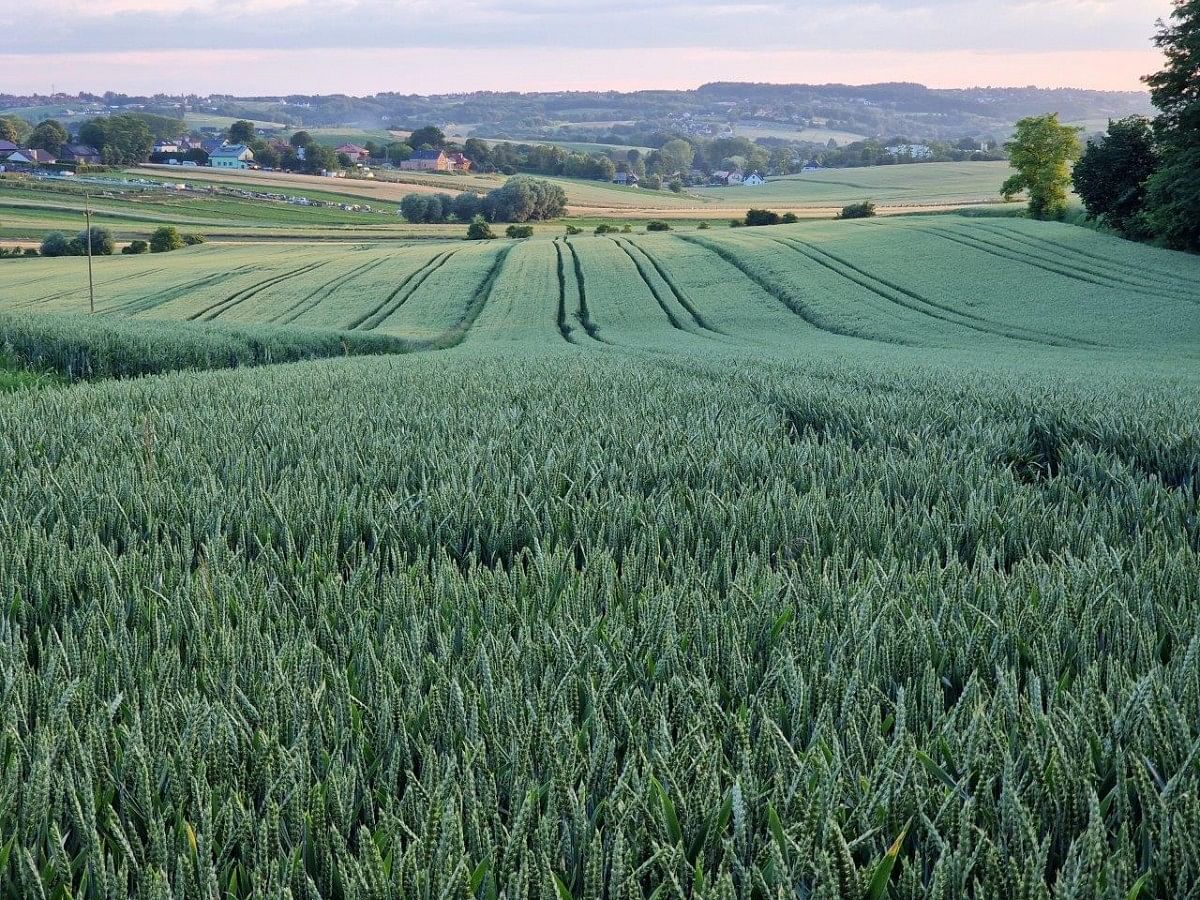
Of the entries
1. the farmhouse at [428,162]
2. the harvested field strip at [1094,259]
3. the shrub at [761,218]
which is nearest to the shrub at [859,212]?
the shrub at [761,218]

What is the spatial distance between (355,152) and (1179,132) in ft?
407

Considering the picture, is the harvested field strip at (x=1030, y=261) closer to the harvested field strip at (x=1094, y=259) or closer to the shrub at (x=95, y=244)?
the harvested field strip at (x=1094, y=259)

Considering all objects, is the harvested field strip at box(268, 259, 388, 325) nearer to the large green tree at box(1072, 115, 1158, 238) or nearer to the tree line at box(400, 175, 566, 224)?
the tree line at box(400, 175, 566, 224)

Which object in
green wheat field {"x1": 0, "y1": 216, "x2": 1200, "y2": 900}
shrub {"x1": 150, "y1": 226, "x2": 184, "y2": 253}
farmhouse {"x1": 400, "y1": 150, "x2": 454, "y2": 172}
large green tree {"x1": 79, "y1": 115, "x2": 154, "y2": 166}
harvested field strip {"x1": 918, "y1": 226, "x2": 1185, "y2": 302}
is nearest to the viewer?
green wheat field {"x1": 0, "y1": 216, "x2": 1200, "y2": 900}

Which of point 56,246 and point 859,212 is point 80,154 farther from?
point 859,212

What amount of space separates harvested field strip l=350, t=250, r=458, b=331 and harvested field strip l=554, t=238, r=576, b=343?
5.99 m

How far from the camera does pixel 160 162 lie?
11756 centimetres

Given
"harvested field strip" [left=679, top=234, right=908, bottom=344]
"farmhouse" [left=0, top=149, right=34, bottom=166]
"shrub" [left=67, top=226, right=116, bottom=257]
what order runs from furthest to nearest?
"farmhouse" [left=0, top=149, right=34, bottom=166] < "shrub" [left=67, top=226, right=116, bottom=257] < "harvested field strip" [left=679, top=234, right=908, bottom=344]

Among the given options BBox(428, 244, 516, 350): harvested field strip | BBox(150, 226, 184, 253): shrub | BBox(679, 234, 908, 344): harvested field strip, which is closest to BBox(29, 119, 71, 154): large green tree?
BBox(150, 226, 184, 253): shrub

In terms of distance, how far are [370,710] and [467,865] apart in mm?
587

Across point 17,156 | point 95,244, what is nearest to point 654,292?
point 95,244

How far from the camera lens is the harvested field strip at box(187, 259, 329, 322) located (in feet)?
120

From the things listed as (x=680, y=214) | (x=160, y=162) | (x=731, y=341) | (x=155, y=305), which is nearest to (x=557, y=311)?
(x=731, y=341)

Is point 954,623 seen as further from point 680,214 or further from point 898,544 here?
point 680,214
